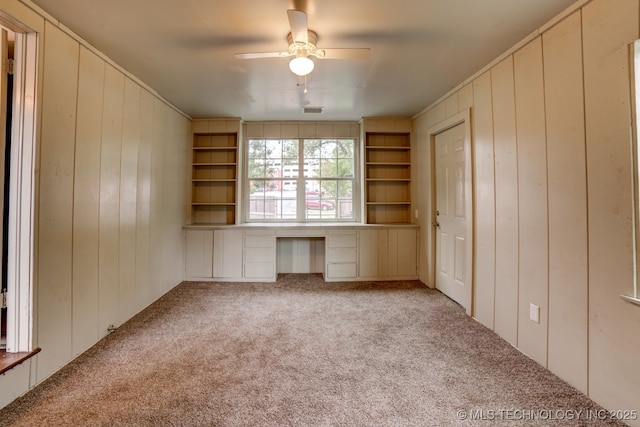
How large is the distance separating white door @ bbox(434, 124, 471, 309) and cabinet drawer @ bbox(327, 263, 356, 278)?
3.79ft

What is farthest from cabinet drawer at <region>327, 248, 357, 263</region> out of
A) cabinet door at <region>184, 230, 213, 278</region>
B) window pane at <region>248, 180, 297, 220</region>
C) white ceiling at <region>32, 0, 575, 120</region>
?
white ceiling at <region>32, 0, 575, 120</region>

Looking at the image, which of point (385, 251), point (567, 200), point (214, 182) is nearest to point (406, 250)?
point (385, 251)

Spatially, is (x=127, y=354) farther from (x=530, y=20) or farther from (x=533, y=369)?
(x=530, y=20)

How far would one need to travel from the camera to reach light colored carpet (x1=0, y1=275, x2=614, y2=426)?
1.49 metres

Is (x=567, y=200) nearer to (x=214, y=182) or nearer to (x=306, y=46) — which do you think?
(x=306, y=46)

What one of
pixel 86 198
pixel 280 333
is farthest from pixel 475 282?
pixel 86 198

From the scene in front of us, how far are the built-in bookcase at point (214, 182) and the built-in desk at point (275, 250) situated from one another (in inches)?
17.5

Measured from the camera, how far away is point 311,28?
6.52 feet

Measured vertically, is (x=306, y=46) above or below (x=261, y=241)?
above

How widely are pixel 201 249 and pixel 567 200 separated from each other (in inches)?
160

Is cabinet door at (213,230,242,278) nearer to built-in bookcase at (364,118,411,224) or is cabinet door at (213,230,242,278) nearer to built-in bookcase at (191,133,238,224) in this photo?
built-in bookcase at (191,133,238,224)

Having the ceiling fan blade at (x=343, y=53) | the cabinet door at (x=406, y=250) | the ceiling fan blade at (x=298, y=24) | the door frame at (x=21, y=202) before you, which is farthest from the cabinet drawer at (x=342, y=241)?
the door frame at (x=21, y=202)

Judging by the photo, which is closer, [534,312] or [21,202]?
[21,202]

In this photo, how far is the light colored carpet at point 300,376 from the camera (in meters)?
1.49
